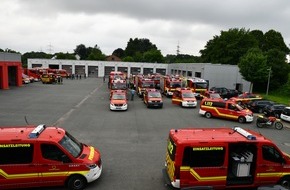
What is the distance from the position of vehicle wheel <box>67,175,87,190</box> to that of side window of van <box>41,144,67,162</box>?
80cm

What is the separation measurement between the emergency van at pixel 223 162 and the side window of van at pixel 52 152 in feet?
12.7

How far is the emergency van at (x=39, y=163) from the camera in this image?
9062 millimetres

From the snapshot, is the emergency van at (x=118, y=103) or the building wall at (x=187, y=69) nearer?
the emergency van at (x=118, y=103)

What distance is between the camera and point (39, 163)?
916 centimetres

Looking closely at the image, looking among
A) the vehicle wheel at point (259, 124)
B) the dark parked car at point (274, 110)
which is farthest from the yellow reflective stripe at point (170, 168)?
the dark parked car at point (274, 110)

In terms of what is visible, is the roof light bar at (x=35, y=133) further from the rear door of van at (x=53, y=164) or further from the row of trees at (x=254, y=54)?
the row of trees at (x=254, y=54)

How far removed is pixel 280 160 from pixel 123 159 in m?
6.76

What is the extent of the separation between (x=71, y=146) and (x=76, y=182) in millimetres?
1359

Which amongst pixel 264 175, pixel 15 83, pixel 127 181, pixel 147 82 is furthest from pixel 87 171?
pixel 15 83

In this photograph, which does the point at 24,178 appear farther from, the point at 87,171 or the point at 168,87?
the point at 168,87

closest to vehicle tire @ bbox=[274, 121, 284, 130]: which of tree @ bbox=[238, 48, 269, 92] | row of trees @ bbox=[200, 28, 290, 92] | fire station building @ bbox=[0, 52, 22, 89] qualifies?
row of trees @ bbox=[200, 28, 290, 92]

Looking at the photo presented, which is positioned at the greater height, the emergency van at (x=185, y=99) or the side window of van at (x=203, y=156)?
the side window of van at (x=203, y=156)

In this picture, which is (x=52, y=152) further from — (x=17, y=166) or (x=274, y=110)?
(x=274, y=110)

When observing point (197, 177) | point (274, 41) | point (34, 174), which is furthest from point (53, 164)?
point (274, 41)
